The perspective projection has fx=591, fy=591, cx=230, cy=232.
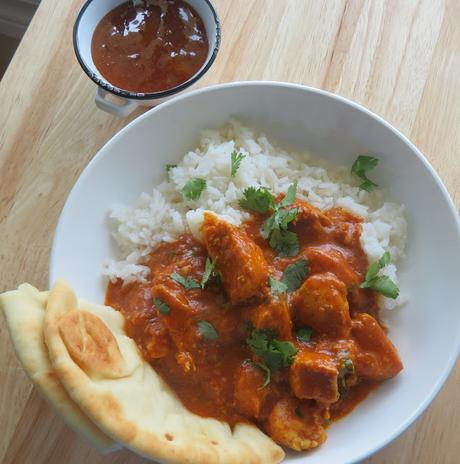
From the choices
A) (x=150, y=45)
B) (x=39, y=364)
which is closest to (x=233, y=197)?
(x=150, y=45)

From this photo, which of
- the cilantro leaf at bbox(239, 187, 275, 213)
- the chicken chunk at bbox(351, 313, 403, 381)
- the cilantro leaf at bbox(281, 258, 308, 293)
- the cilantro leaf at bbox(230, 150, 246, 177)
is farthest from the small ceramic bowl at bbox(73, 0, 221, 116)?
the chicken chunk at bbox(351, 313, 403, 381)

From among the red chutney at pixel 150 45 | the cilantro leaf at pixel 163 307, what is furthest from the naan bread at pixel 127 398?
the red chutney at pixel 150 45

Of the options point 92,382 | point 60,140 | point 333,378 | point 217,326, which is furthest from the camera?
point 60,140

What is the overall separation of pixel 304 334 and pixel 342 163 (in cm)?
94

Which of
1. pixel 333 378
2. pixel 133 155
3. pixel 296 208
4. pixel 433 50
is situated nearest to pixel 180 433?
pixel 333 378

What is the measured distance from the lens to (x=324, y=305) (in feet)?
8.16

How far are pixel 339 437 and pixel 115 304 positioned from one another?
1.15 m

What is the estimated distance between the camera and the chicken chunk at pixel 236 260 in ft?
8.13

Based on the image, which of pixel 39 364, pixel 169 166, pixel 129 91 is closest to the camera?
pixel 39 364

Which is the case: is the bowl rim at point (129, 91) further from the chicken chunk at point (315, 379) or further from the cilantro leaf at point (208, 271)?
the chicken chunk at point (315, 379)

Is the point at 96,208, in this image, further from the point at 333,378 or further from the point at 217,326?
the point at 333,378

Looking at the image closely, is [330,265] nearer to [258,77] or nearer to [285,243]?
[285,243]

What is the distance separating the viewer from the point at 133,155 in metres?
2.85

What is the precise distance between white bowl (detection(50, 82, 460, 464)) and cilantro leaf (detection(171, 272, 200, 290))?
38 cm
